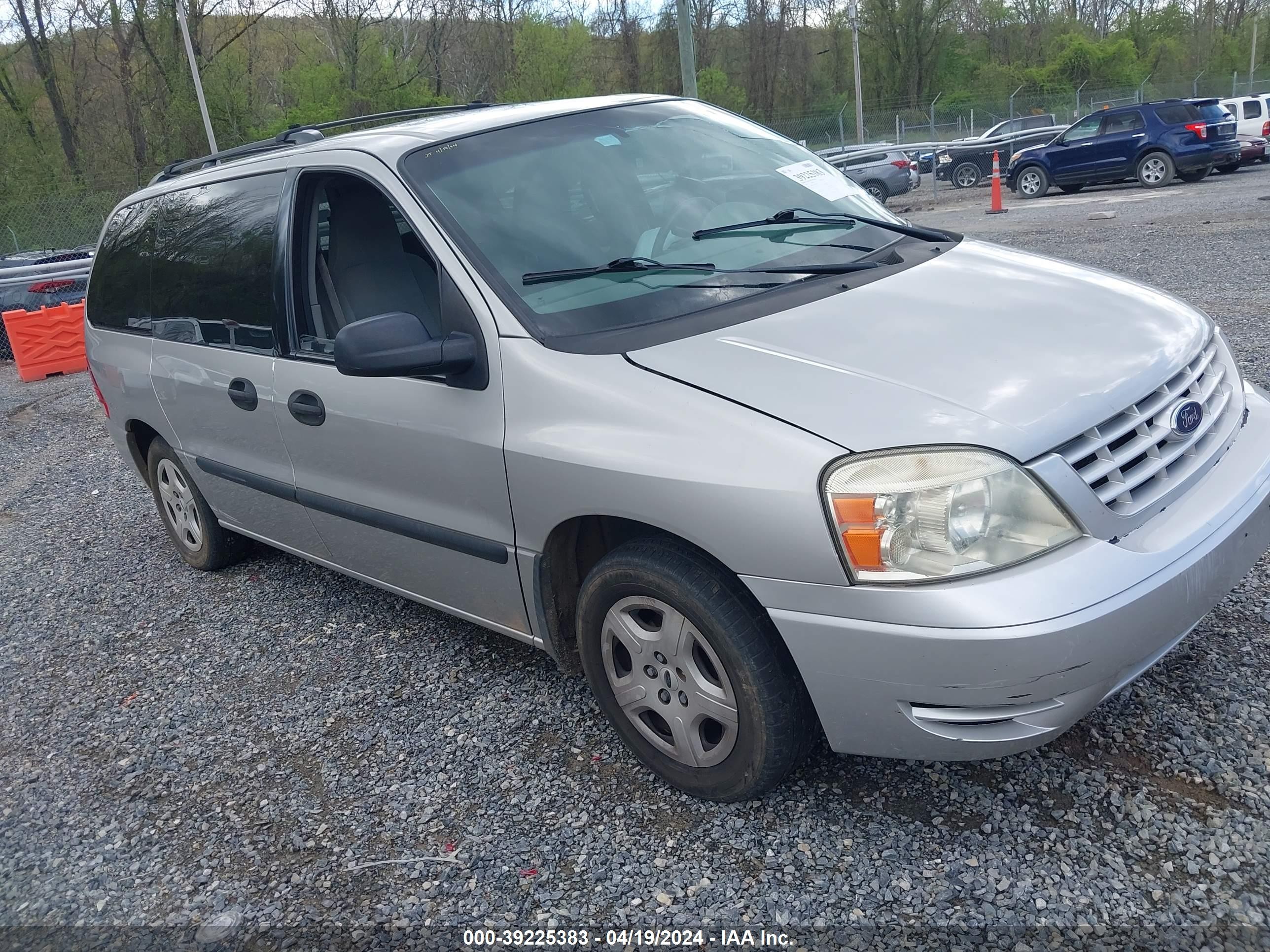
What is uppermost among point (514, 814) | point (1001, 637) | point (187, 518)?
point (1001, 637)

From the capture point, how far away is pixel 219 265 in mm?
4090

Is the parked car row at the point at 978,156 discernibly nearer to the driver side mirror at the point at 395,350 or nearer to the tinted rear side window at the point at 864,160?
the tinted rear side window at the point at 864,160

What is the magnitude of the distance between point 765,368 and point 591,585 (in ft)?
2.45

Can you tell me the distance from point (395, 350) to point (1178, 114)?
65.7 ft

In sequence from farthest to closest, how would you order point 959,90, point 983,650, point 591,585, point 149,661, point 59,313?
1. point 959,90
2. point 59,313
3. point 149,661
4. point 591,585
5. point 983,650

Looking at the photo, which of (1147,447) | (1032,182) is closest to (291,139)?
(1147,447)

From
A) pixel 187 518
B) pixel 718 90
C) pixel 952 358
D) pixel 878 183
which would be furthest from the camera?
pixel 718 90

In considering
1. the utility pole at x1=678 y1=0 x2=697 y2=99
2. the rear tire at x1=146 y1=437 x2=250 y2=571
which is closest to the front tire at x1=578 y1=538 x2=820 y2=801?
the rear tire at x1=146 y1=437 x2=250 y2=571

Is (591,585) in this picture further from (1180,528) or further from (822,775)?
(1180,528)

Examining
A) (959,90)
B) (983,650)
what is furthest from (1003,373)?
(959,90)

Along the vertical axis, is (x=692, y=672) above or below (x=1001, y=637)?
below

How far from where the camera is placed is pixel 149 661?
4.31 m

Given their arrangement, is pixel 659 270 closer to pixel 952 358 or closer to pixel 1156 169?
pixel 952 358

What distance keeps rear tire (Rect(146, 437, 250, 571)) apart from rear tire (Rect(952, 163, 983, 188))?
2409 cm
